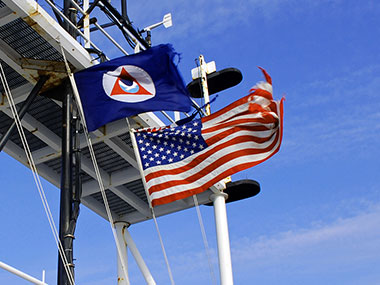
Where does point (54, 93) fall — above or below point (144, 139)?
above

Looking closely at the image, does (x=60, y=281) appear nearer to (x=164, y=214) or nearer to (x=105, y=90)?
(x=105, y=90)

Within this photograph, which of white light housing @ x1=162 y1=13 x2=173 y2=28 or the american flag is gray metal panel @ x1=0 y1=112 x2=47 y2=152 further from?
white light housing @ x1=162 y1=13 x2=173 y2=28

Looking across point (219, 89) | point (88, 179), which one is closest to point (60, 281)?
point (88, 179)

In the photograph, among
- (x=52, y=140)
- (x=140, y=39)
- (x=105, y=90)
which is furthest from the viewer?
(x=140, y=39)

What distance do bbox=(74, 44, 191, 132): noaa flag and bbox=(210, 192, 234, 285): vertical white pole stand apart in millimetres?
4174

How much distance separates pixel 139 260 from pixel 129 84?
20.3 feet

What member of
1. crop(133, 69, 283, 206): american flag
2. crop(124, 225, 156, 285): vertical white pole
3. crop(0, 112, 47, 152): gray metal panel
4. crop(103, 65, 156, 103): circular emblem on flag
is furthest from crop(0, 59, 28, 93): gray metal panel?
crop(124, 225, 156, 285): vertical white pole

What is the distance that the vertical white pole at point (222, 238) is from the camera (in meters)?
16.6

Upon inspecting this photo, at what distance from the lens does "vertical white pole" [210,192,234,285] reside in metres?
16.6

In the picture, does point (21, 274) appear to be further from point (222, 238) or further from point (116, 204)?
→ point (116, 204)

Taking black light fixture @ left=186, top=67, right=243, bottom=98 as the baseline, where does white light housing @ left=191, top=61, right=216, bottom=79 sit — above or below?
above

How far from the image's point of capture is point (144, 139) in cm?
1430

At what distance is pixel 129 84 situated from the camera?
14195mm

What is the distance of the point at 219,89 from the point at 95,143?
676 cm
